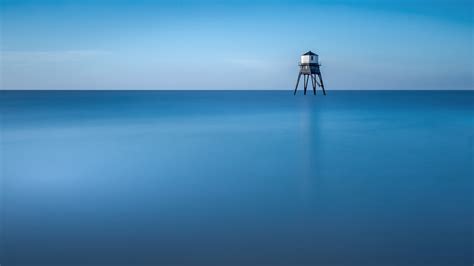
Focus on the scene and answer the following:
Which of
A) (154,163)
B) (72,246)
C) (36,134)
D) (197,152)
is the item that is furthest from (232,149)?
(36,134)

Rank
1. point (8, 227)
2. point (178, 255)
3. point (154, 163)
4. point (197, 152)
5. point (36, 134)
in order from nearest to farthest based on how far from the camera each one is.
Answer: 1. point (178, 255)
2. point (8, 227)
3. point (154, 163)
4. point (197, 152)
5. point (36, 134)

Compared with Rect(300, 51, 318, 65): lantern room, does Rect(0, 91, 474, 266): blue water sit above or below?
below

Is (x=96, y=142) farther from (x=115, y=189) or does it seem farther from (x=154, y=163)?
(x=115, y=189)

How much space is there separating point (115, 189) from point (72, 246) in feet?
9.07

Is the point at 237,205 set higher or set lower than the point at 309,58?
lower

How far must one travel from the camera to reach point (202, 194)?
6.99 metres

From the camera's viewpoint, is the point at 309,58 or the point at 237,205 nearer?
the point at 237,205

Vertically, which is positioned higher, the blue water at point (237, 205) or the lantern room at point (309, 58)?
the lantern room at point (309, 58)

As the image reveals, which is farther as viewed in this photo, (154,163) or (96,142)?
(96,142)

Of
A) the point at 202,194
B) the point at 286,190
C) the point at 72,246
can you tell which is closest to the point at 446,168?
the point at 286,190

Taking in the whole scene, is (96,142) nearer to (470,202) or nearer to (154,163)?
(154,163)

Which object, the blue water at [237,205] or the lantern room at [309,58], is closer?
the blue water at [237,205]

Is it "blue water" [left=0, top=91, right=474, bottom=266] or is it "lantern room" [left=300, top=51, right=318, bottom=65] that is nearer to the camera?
"blue water" [left=0, top=91, right=474, bottom=266]

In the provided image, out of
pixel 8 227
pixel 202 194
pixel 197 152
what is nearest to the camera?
pixel 8 227
